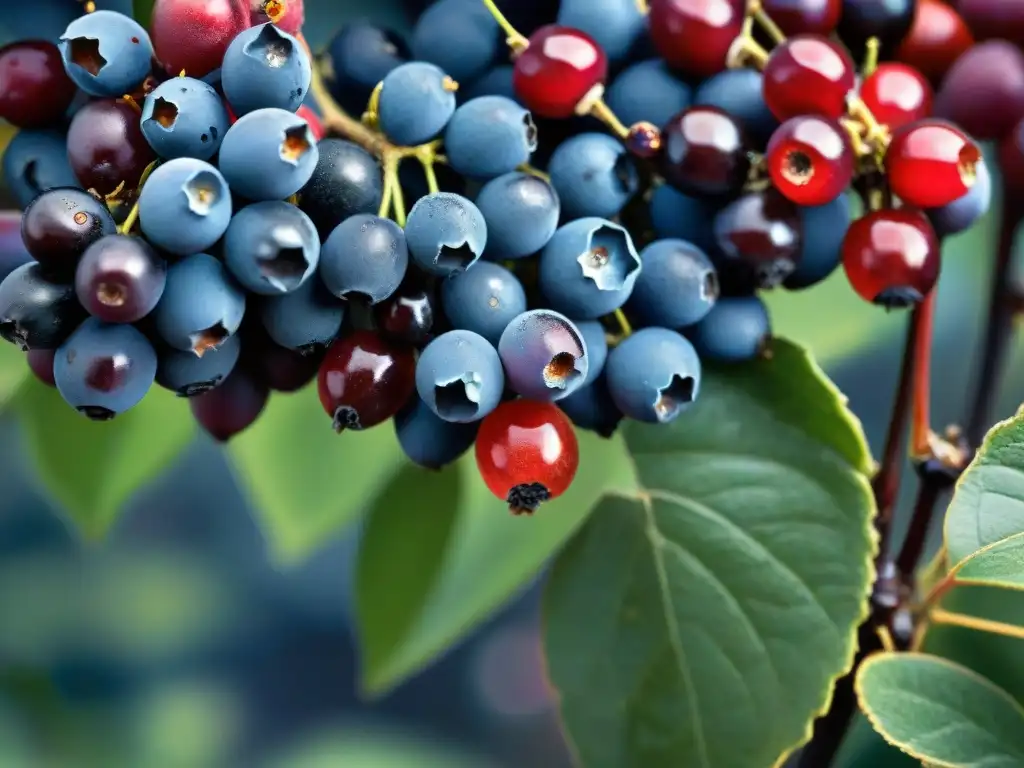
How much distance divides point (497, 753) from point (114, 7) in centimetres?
102

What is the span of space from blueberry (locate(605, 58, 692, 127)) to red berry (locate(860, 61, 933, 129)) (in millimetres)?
75

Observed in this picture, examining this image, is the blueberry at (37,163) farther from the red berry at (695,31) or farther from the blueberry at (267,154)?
the red berry at (695,31)

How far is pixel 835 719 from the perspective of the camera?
479 millimetres

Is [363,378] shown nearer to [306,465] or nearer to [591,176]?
[591,176]

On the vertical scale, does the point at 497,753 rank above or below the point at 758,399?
below

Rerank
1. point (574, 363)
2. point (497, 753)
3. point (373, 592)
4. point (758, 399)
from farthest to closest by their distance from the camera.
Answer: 1. point (497, 753)
2. point (373, 592)
3. point (758, 399)
4. point (574, 363)

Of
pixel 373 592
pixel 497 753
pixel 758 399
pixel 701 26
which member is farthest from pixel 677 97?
pixel 497 753

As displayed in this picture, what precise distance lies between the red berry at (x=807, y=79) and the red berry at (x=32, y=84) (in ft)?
0.87

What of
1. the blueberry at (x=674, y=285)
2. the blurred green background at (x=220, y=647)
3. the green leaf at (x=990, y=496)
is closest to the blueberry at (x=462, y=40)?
the blueberry at (x=674, y=285)

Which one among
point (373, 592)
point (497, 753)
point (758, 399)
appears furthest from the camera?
point (497, 753)

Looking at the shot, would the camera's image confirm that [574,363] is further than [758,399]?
No

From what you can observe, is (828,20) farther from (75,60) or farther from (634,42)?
(75,60)

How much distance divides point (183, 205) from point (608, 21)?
0.20 meters

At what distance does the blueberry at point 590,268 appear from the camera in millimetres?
370
